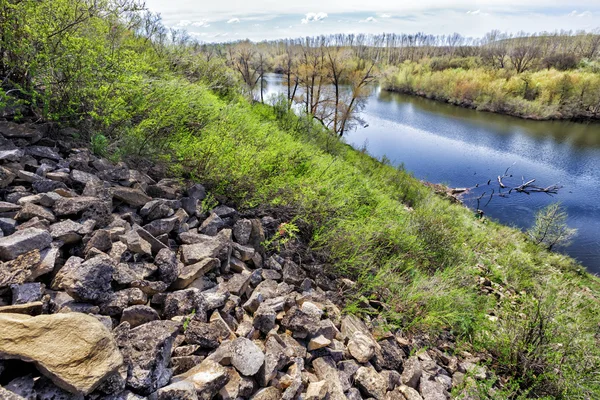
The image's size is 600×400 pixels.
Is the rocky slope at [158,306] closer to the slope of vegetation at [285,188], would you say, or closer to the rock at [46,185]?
the rock at [46,185]

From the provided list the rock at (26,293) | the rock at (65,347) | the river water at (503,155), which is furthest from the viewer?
the river water at (503,155)

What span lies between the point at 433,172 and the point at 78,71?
20.9 m

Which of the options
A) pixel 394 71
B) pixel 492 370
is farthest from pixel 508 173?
pixel 394 71

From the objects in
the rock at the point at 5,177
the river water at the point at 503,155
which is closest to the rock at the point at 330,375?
the rock at the point at 5,177

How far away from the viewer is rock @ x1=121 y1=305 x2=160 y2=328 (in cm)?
185

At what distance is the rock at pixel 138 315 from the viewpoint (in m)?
1.85

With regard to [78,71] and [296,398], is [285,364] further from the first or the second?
[78,71]

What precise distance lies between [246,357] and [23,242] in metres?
1.41

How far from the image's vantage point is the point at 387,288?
3537 millimetres

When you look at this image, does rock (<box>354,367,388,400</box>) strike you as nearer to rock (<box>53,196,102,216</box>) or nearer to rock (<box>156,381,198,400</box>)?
rock (<box>156,381,198,400</box>)

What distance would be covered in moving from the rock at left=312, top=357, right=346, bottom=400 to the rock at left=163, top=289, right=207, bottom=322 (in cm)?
86

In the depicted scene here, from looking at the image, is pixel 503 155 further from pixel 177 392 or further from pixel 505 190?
pixel 177 392

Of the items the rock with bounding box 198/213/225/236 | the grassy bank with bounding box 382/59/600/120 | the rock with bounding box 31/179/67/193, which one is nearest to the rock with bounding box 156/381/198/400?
the rock with bounding box 198/213/225/236

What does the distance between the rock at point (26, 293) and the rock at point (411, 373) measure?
8.25ft
